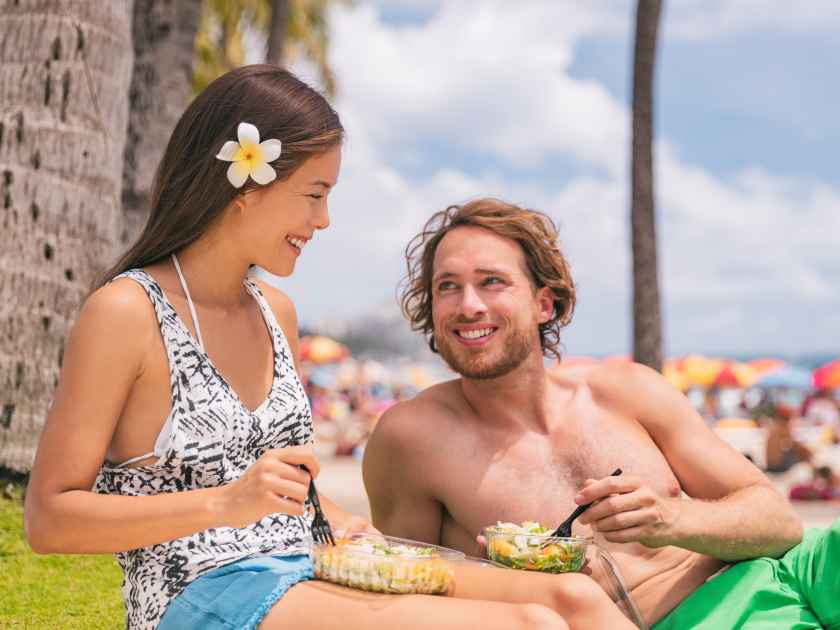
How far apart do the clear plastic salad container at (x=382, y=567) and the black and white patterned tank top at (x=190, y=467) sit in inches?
6.4

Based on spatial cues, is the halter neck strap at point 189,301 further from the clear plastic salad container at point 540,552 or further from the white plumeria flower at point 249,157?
the clear plastic salad container at point 540,552

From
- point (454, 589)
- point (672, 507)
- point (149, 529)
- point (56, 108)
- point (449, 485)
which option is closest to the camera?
point (149, 529)

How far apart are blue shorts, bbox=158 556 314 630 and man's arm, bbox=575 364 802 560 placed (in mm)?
913

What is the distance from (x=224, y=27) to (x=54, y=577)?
19314 mm

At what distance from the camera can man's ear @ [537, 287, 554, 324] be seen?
375 centimetres

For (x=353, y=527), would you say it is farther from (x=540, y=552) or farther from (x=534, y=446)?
(x=534, y=446)

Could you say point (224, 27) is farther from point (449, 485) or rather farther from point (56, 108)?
point (449, 485)

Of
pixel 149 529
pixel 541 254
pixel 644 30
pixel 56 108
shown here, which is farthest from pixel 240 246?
pixel 644 30

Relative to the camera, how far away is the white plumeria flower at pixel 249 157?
103 inches

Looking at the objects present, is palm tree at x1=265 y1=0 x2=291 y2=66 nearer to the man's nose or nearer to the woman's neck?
the man's nose

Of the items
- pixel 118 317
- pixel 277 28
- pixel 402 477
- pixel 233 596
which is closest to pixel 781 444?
pixel 277 28

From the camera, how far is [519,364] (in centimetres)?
354

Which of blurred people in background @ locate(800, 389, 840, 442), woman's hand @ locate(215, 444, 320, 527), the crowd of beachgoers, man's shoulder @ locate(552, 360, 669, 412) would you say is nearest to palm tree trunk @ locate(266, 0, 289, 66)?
the crowd of beachgoers

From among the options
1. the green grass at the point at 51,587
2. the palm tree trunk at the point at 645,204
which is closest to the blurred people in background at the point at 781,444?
the palm tree trunk at the point at 645,204
